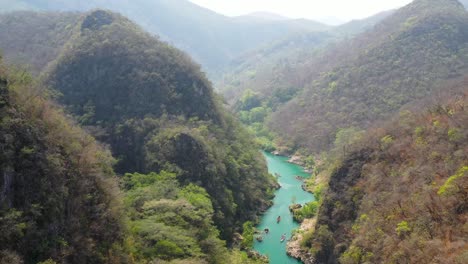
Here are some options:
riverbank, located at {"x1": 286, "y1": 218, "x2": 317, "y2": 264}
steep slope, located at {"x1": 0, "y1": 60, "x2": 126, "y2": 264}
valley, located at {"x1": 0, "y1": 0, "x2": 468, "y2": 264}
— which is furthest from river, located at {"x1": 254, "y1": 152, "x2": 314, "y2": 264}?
steep slope, located at {"x1": 0, "y1": 60, "x2": 126, "y2": 264}

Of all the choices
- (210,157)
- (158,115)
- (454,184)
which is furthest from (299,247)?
(158,115)

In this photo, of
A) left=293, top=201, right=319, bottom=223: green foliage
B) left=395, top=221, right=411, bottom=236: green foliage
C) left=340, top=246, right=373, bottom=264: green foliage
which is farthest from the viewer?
left=293, top=201, right=319, bottom=223: green foliage

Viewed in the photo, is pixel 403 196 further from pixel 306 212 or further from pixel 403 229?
pixel 306 212

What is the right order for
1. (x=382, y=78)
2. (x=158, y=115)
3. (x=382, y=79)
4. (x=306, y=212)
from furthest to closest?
(x=382, y=78)
(x=382, y=79)
(x=158, y=115)
(x=306, y=212)

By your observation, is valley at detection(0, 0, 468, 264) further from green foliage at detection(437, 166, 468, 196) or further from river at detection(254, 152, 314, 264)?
river at detection(254, 152, 314, 264)

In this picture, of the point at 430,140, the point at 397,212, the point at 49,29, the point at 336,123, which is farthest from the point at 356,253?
the point at 49,29

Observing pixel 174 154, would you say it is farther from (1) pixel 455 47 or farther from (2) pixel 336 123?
(1) pixel 455 47
